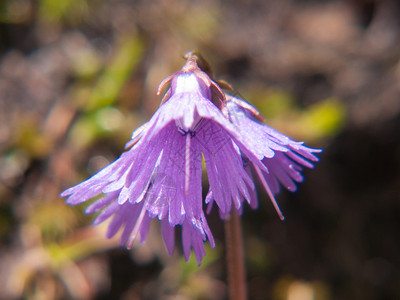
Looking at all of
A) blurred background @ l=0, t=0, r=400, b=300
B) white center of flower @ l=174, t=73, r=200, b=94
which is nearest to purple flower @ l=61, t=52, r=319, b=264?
white center of flower @ l=174, t=73, r=200, b=94

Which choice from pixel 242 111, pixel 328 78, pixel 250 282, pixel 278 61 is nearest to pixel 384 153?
pixel 328 78

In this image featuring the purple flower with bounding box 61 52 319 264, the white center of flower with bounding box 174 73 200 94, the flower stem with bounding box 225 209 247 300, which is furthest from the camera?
the flower stem with bounding box 225 209 247 300

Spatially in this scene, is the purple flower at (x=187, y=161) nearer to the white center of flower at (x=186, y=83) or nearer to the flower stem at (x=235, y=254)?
the white center of flower at (x=186, y=83)

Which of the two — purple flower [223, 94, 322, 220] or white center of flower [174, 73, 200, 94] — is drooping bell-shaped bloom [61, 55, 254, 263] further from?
purple flower [223, 94, 322, 220]

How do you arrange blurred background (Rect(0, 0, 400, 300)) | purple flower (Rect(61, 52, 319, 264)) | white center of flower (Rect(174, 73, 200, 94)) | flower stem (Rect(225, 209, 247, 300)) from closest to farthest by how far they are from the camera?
purple flower (Rect(61, 52, 319, 264)), white center of flower (Rect(174, 73, 200, 94)), flower stem (Rect(225, 209, 247, 300)), blurred background (Rect(0, 0, 400, 300))

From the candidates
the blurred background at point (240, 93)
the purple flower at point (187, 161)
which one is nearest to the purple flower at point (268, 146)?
the purple flower at point (187, 161)

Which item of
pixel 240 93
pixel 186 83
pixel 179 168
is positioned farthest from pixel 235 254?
pixel 240 93

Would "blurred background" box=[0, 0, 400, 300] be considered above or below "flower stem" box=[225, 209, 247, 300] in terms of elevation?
above
